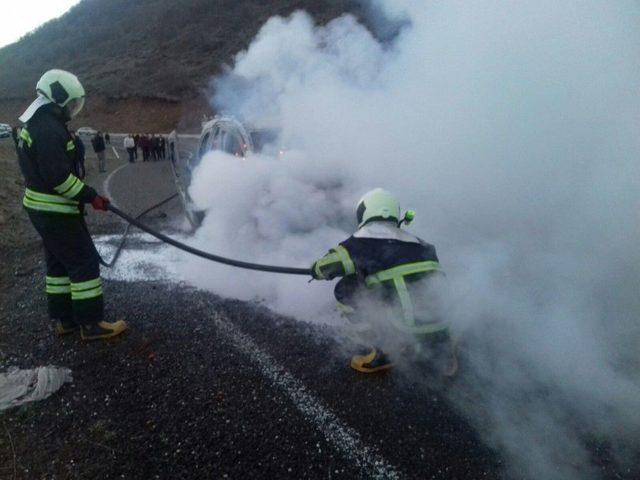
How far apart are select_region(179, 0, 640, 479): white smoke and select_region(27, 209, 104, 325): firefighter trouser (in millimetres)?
1349

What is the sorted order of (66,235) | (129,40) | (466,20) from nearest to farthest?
(66,235)
(466,20)
(129,40)

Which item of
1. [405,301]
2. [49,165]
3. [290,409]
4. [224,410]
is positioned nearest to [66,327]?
[49,165]

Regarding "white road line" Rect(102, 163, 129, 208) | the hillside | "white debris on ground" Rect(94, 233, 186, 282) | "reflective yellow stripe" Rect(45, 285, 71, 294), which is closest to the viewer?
"reflective yellow stripe" Rect(45, 285, 71, 294)

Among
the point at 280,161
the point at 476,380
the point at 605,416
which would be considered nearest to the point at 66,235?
the point at 280,161

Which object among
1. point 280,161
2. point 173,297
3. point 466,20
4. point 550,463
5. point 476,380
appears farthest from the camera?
point 280,161

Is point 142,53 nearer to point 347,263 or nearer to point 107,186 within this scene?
point 107,186

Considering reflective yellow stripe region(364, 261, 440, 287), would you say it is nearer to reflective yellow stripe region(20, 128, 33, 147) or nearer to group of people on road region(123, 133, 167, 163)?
reflective yellow stripe region(20, 128, 33, 147)

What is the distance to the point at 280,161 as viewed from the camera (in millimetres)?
5473

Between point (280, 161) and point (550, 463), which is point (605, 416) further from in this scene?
point (280, 161)

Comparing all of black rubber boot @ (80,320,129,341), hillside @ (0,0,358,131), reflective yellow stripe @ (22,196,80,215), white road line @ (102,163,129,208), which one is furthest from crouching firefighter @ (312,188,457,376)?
hillside @ (0,0,358,131)

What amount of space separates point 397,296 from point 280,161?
2.93 metres

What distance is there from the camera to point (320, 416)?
2.83 m

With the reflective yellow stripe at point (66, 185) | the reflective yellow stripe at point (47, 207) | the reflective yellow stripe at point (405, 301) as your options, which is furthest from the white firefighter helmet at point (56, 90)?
the reflective yellow stripe at point (405, 301)

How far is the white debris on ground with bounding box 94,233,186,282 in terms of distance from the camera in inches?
206
